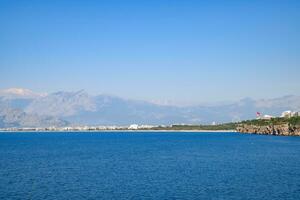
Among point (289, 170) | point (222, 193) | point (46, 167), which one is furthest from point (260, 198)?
point (46, 167)

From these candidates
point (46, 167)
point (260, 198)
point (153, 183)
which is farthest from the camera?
point (46, 167)

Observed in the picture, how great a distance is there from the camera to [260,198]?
198 ft

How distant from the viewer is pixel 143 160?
358 ft

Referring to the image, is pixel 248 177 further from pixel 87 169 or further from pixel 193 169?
pixel 87 169

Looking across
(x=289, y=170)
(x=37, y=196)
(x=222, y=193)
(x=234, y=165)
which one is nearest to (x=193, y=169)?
(x=234, y=165)

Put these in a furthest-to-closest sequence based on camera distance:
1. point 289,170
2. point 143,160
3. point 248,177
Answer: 1. point 143,160
2. point 289,170
3. point 248,177

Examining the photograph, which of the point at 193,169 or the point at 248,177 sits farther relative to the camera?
the point at 193,169

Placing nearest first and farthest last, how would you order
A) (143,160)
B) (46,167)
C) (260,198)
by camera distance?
(260,198) < (46,167) < (143,160)

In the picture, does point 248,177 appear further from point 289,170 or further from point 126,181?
point 126,181

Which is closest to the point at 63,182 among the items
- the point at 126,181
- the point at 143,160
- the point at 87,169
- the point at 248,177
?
the point at 126,181

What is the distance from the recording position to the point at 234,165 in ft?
316

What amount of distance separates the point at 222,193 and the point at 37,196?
24.9 meters

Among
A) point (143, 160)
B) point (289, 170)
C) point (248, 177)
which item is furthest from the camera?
point (143, 160)

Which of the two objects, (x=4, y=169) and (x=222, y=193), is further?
(x=4, y=169)
